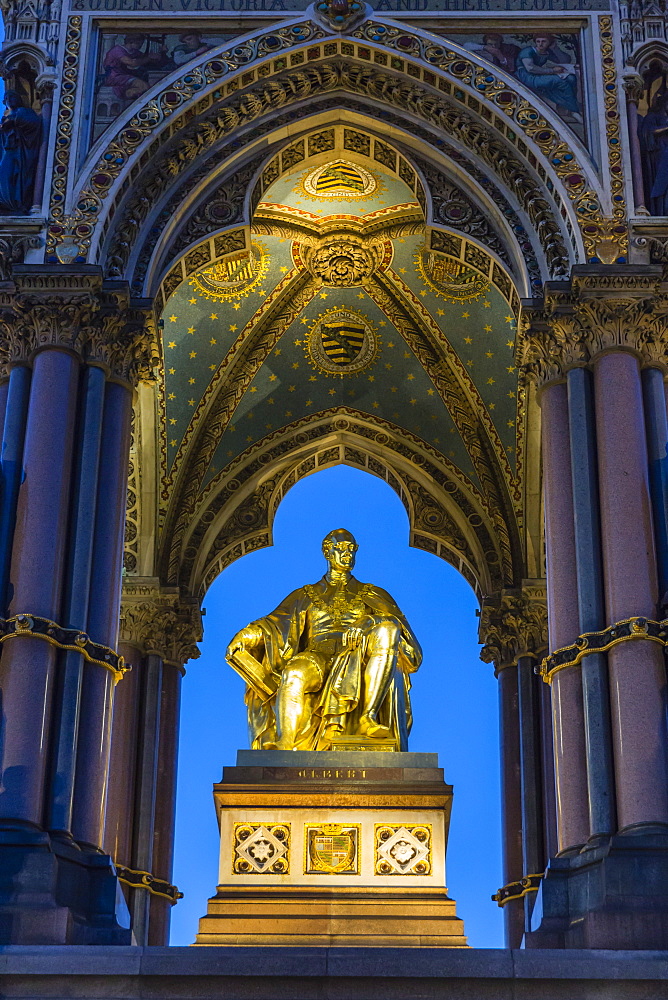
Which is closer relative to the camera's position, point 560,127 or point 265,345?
point 560,127

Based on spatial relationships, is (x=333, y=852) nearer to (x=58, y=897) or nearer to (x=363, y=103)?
(x=58, y=897)

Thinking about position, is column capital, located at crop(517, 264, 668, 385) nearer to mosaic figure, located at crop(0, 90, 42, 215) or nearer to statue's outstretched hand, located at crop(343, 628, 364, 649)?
statue's outstretched hand, located at crop(343, 628, 364, 649)

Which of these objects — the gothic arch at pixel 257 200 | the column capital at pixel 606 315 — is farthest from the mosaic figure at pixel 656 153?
the gothic arch at pixel 257 200

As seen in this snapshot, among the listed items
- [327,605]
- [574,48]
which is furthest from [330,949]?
[574,48]

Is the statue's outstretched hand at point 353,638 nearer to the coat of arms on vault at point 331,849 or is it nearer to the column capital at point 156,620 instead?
the coat of arms on vault at point 331,849

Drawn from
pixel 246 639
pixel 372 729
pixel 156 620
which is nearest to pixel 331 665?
pixel 372 729

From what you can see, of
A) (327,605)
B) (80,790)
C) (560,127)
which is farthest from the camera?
(327,605)

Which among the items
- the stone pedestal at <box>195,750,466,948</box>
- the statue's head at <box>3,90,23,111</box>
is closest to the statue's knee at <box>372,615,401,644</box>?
the stone pedestal at <box>195,750,466,948</box>

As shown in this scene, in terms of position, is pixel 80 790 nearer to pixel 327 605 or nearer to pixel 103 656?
pixel 103 656

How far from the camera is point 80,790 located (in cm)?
1488

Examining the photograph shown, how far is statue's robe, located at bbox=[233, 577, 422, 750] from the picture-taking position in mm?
18000

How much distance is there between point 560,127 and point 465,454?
5.61 meters

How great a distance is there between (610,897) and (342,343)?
9.93 metres

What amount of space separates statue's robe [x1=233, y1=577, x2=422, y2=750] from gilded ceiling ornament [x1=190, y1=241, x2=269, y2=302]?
4.06m
